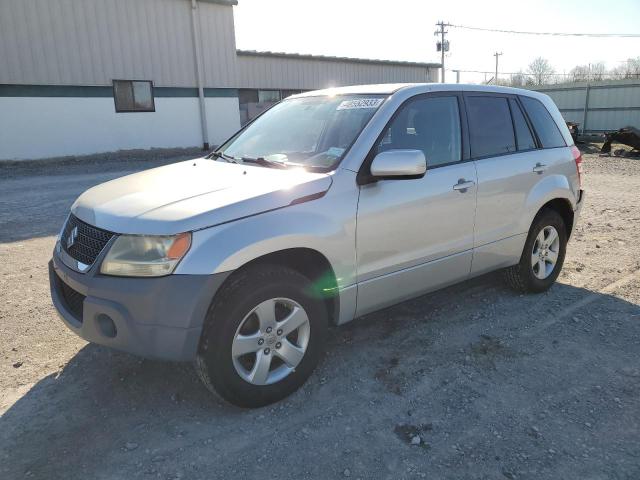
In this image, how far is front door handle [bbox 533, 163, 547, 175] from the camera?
14.4 ft

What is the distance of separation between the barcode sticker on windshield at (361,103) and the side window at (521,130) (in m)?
1.54

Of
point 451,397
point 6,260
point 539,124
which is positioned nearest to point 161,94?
point 6,260

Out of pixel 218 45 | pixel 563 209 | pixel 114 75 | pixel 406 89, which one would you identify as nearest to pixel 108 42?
pixel 114 75

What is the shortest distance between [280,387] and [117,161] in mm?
16086

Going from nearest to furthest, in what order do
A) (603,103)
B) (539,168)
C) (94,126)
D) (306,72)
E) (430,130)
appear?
(430,130), (539,168), (94,126), (603,103), (306,72)

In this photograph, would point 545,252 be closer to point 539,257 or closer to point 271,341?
point 539,257

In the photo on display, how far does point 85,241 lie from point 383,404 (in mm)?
1970

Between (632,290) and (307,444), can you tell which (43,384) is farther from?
(632,290)

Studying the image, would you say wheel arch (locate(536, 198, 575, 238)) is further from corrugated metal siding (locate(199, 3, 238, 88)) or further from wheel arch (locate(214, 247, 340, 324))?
corrugated metal siding (locate(199, 3, 238, 88))

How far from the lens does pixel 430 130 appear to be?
12.3 ft

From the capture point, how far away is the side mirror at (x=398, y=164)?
310 cm

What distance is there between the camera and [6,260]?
582cm

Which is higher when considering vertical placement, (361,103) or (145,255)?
(361,103)

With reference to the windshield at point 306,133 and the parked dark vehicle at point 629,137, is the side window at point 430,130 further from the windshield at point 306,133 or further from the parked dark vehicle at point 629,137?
the parked dark vehicle at point 629,137
